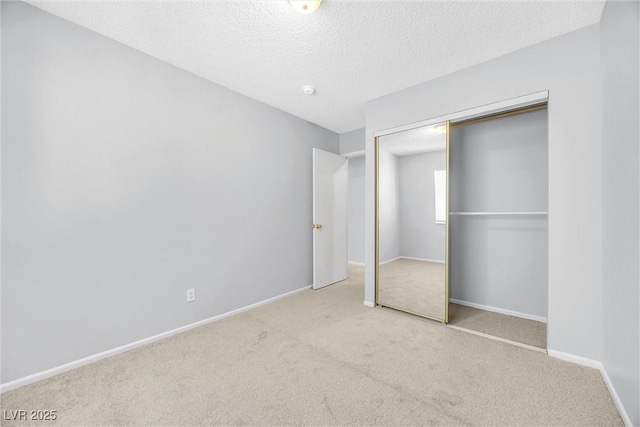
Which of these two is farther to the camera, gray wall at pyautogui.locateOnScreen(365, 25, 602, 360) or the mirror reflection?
the mirror reflection

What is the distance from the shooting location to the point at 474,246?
10.4 feet

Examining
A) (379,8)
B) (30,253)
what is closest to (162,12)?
(379,8)

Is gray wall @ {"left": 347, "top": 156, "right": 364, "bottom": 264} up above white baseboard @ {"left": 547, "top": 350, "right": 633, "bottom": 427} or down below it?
above

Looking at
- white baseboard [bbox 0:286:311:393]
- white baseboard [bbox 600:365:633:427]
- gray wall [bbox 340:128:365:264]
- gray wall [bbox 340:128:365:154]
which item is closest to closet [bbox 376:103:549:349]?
white baseboard [bbox 600:365:633:427]

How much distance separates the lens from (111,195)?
2117 mm

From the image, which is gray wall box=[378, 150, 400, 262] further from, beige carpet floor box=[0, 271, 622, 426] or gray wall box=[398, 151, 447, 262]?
beige carpet floor box=[0, 271, 622, 426]

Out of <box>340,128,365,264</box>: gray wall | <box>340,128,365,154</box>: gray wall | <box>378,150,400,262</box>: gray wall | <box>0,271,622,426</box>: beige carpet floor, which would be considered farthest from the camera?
<box>340,128,365,264</box>: gray wall

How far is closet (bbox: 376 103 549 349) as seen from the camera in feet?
8.95

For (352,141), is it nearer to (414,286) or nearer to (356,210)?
(356,210)

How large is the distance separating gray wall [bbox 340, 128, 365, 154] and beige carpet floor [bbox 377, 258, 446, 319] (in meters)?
2.10

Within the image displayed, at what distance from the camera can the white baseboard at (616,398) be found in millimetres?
1377

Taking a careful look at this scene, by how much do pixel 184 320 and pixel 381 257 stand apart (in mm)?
2222

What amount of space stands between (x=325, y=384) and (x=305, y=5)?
8.21 ft

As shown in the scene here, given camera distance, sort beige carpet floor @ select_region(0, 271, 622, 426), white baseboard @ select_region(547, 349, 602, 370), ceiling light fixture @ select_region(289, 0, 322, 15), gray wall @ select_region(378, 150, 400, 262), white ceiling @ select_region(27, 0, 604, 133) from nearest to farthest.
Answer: beige carpet floor @ select_region(0, 271, 622, 426) → ceiling light fixture @ select_region(289, 0, 322, 15) → white ceiling @ select_region(27, 0, 604, 133) → white baseboard @ select_region(547, 349, 602, 370) → gray wall @ select_region(378, 150, 400, 262)
